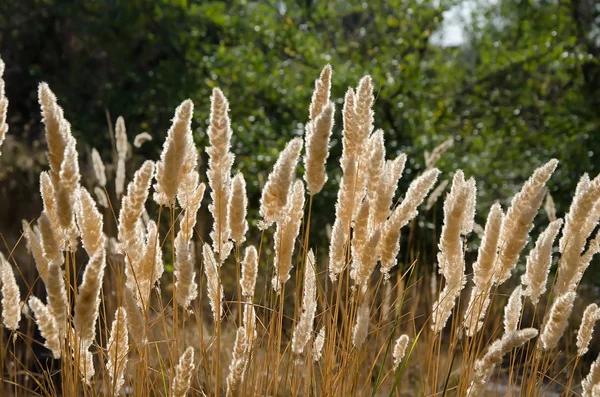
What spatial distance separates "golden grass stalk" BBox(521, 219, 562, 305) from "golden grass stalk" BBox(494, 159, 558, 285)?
0.06m

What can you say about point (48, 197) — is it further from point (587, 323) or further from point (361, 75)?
point (361, 75)

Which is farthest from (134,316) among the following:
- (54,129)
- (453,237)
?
(453,237)

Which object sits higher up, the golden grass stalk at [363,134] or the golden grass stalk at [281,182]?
the golden grass stalk at [363,134]

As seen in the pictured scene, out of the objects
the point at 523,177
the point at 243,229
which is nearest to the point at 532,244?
the point at 523,177

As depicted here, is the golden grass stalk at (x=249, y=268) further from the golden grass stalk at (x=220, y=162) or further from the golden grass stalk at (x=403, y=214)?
the golden grass stalk at (x=403, y=214)

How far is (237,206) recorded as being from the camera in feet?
5.69

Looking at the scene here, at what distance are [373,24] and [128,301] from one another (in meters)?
5.70

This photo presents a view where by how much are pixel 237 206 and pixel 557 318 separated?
2.52 ft

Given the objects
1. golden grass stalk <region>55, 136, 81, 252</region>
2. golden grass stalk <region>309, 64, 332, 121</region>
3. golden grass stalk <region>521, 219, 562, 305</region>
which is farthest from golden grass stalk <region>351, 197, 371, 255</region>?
golden grass stalk <region>55, 136, 81, 252</region>

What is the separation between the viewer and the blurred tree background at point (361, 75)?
19.7ft

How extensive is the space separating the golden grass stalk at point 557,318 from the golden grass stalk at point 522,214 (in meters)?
0.14

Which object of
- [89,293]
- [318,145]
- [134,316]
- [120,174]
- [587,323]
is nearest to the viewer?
[89,293]

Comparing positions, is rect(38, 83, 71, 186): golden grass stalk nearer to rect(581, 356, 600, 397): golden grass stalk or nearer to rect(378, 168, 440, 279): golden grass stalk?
rect(378, 168, 440, 279): golden grass stalk

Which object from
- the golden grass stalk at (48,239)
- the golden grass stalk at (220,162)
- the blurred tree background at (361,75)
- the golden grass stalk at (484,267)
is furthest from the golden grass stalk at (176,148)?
the blurred tree background at (361,75)
